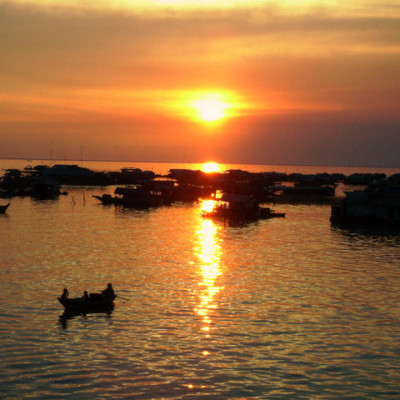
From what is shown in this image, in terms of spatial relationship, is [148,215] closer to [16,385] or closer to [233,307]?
[233,307]

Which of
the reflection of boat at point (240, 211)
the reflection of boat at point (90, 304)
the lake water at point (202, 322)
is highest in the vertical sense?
the reflection of boat at point (240, 211)

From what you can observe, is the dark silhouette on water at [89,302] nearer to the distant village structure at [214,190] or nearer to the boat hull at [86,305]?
the boat hull at [86,305]

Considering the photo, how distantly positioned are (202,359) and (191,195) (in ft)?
392

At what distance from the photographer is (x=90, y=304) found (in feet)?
105

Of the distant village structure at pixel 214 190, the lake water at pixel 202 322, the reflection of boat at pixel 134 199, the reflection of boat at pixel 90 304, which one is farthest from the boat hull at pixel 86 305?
the reflection of boat at pixel 134 199

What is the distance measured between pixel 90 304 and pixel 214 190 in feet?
391

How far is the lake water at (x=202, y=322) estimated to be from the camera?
72.4 feet

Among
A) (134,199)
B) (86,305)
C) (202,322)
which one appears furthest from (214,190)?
(202,322)

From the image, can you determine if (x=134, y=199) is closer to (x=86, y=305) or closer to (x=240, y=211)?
(x=240, y=211)

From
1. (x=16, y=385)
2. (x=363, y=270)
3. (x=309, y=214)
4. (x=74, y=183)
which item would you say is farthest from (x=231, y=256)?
(x=74, y=183)

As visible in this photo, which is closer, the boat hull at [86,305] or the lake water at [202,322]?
the lake water at [202,322]

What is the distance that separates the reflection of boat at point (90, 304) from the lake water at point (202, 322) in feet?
2.01

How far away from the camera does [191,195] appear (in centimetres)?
14375

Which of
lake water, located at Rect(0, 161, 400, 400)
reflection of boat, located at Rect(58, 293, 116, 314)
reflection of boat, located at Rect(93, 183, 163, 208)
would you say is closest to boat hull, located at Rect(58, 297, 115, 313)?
reflection of boat, located at Rect(58, 293, 116, 314)
